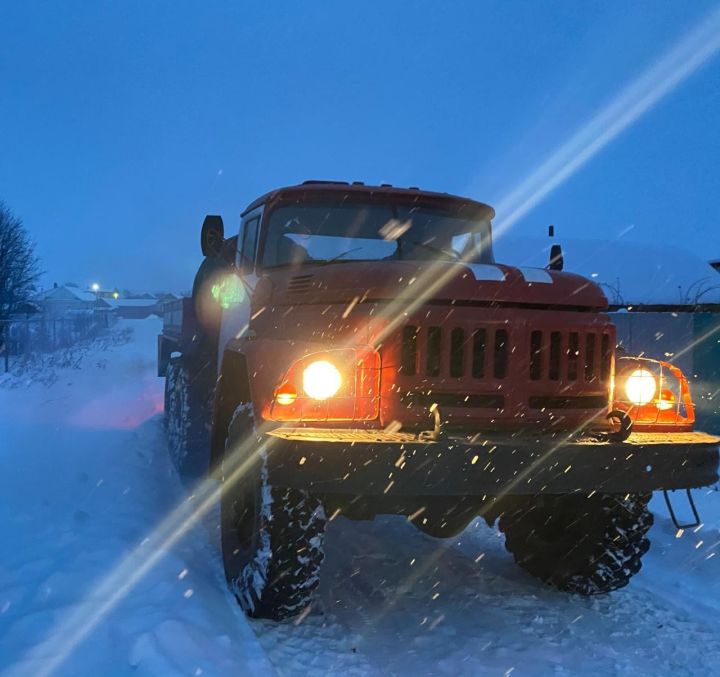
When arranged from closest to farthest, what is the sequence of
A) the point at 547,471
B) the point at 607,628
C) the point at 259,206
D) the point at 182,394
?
1. the point at 547,471
2. the point at 607,628
3. the point at 259,206
4. the point at 182,394

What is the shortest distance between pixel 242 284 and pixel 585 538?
2.84 metres

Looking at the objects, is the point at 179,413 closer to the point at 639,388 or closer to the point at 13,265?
the point at 639,388

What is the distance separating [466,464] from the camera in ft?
10.3

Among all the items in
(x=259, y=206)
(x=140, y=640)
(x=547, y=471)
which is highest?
(x=259, y=206)

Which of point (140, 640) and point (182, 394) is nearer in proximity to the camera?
point (140, 640)

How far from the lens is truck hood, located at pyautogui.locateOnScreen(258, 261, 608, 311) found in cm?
349

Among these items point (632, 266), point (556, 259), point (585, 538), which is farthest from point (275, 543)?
point (632, 266)

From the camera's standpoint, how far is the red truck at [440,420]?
3.16 metres

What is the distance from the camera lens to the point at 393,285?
3482mm

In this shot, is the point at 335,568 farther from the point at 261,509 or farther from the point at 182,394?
the point at 182,394

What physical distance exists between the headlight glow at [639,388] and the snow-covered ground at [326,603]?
1283 millimetres

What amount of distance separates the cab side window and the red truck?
0.61 metres

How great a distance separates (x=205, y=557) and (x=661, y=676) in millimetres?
2736

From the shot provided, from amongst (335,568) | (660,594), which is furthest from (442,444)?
(660,594)
